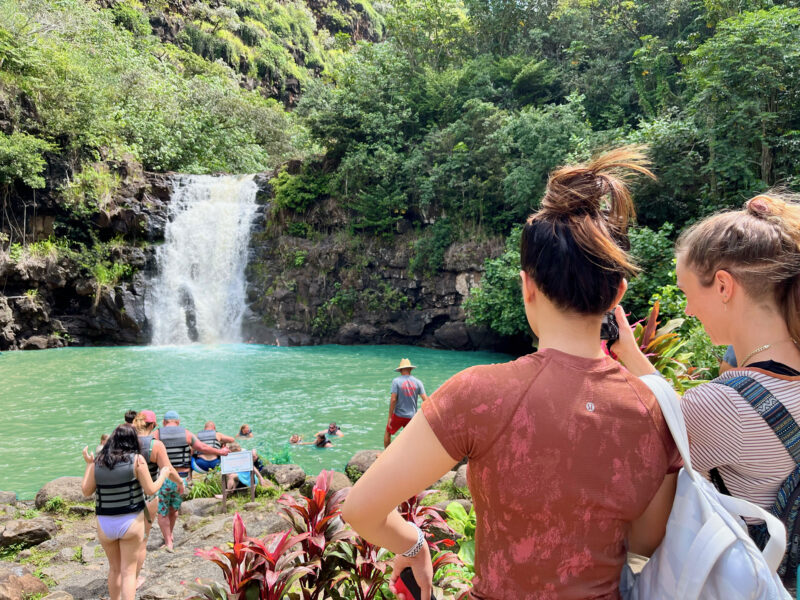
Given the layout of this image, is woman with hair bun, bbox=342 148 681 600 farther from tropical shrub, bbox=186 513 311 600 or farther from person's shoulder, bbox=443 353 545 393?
tropical shrub, bbox=186 513 311 600

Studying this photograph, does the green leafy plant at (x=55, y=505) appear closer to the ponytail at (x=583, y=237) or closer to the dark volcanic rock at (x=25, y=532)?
the dark volcanic rock at (x=25, y=532)

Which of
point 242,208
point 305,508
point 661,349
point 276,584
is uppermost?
point 242,208

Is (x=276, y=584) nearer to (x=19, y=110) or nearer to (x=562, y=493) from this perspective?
(x=562, y=493)

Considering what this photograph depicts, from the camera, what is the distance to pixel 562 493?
4.00 feet

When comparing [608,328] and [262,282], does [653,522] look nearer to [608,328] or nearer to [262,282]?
[608,328]

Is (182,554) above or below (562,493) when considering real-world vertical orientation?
below

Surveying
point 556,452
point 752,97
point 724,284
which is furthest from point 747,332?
point 752,97

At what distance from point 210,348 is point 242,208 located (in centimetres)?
688

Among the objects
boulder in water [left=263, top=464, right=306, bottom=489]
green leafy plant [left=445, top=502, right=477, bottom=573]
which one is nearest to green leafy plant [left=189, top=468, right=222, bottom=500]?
boulder in water [left=263, top=464, right=306, bottom=489]

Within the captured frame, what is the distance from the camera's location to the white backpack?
1099mm

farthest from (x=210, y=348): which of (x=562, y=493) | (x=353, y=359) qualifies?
(x=562, y=493)

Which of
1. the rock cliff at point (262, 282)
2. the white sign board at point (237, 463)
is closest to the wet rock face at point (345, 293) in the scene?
the rock cliff at point (262, 282)

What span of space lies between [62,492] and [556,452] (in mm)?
7983

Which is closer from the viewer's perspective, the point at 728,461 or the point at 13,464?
the point at 728,461
